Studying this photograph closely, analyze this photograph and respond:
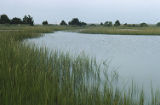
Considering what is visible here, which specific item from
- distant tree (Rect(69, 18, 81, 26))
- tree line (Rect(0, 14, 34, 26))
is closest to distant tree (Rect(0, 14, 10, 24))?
tree line (Rect(0, 14, 34, 26))

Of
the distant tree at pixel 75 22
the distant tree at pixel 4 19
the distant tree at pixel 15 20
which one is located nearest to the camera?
the distant tree at pixel 4 19

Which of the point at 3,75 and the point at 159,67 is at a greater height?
the point at 3,75

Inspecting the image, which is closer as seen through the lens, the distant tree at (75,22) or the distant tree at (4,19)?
the distant tree at (4,19)

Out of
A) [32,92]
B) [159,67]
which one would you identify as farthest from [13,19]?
[32,92]

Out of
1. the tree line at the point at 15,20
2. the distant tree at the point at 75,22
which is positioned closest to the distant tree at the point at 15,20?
the tree line at the point at 15,20

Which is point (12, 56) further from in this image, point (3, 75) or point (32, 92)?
point (32, 92)

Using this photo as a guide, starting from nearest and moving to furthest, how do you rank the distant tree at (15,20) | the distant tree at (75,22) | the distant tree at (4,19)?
the distant tree at (4,19)
the distant tree at (15,20)
the distant tree at (75,22)

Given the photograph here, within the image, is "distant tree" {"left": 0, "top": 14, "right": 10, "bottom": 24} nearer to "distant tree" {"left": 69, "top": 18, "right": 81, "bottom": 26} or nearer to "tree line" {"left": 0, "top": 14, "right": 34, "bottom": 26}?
"tree line" {"left": 0, "top": 14, "right": 34, "bottom": 26}

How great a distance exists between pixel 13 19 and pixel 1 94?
50.7 m

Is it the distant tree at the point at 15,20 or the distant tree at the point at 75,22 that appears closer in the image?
the distant tree at the point at 15,20

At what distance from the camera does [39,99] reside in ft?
10.0

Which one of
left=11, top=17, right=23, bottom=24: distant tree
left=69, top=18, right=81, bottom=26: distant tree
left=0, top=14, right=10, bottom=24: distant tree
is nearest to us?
left=0, top=14, right=10, bottom=24: distant tree

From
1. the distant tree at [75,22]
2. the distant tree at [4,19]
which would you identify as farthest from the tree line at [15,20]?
the distant tree at [75,22]

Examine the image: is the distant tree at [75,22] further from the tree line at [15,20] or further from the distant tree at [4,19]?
the distant tree at [4,19]
